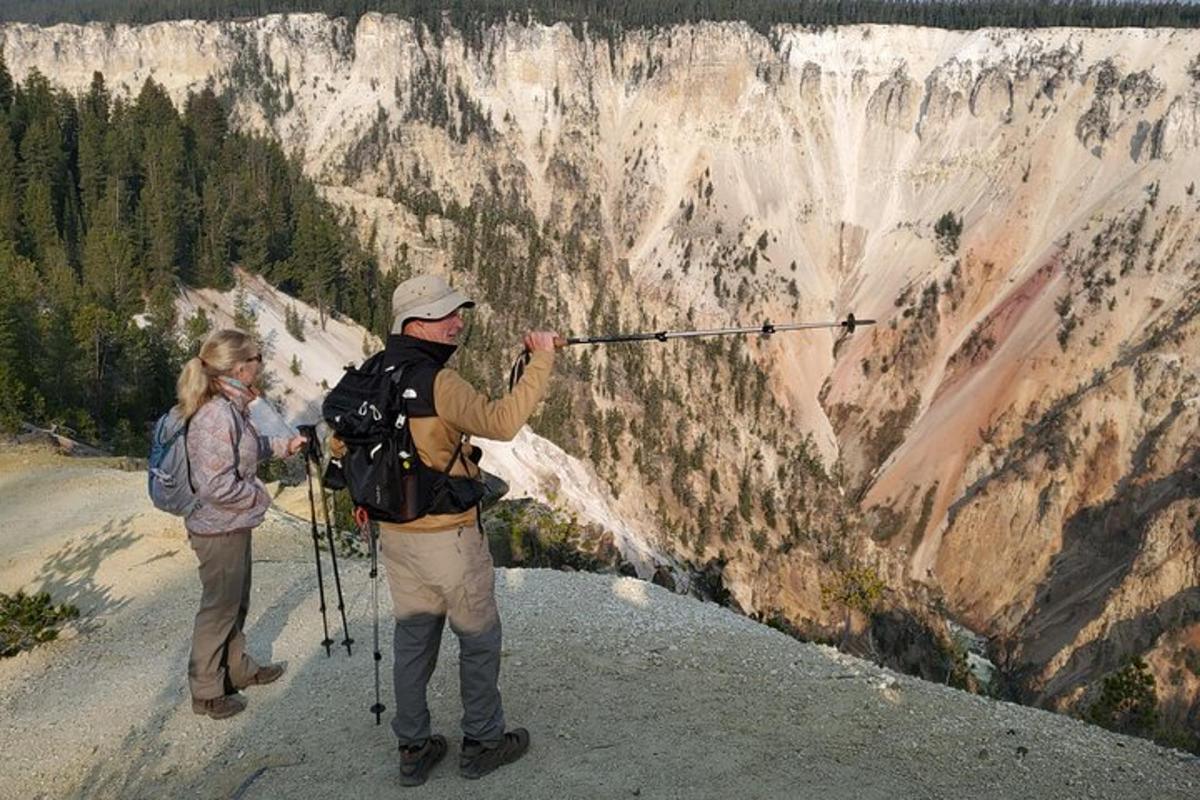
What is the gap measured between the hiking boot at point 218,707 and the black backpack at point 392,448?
7.45 feet

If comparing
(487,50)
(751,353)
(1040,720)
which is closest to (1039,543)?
(751,353)

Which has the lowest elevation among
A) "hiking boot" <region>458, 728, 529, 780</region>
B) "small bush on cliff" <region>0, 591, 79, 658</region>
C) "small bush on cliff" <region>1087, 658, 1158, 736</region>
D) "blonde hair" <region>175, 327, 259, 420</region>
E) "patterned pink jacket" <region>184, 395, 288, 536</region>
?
"small bush on cliff" <region>1087, 658, 1158, 736</region>

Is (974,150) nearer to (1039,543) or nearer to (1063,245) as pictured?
(1063,245)

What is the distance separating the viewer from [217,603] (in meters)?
6.02

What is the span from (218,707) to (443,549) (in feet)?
8.05

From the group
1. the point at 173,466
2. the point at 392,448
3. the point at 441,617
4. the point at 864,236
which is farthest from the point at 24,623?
the point at 864,236

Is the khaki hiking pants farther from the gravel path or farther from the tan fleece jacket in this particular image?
the tan fleece jacket

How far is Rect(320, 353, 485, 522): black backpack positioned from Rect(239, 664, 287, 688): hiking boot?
248 centimetres

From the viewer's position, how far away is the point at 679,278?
2785 inches

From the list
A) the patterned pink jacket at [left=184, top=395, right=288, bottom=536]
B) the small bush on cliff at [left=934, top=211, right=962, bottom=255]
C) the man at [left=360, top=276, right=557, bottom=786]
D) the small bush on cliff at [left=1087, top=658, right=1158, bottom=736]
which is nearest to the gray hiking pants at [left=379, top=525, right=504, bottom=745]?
the man at [left=360, top=276, right=557, bottom=786]

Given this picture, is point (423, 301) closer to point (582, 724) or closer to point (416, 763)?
point (416, 763)

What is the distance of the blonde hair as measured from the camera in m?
5.64

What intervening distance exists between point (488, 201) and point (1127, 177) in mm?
47068

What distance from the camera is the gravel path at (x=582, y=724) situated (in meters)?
5.30
